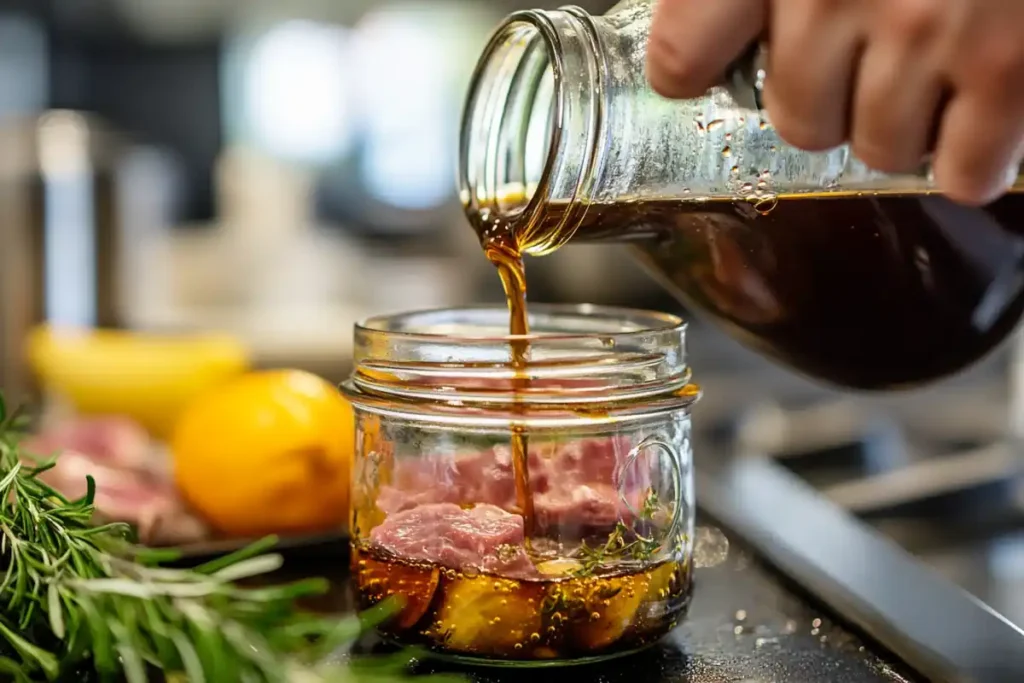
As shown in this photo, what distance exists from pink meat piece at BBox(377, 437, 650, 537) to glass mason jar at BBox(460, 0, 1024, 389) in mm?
95

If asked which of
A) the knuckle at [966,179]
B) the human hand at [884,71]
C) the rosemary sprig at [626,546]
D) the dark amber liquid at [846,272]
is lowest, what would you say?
the rosemary sprig at [626,546]

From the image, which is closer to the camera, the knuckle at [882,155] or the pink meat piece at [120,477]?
the knuckle at [882,155]

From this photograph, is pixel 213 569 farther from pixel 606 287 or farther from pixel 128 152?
pixel 606 287

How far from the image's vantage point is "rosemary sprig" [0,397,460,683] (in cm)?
34

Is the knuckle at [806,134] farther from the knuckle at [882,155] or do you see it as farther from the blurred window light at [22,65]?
the blurred window light at [22,65]

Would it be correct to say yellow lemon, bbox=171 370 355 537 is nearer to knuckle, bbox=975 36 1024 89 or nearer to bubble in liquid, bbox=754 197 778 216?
bubble in liquid, bbox=754 197 778 216

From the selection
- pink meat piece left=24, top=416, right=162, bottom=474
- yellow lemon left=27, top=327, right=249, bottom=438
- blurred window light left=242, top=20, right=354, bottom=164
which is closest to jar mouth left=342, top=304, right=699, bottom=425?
pink meat piece left=24, top=416, right=162, bottom=474

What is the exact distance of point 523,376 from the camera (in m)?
0.48

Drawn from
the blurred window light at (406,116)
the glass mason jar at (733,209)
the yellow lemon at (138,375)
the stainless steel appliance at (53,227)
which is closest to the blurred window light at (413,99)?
the blurred window light at (406,116)

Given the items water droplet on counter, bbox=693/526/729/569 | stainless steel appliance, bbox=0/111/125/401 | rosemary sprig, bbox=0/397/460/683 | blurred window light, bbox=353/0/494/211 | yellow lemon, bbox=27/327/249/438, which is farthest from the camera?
blurred window light, bbox=353/0/494/211

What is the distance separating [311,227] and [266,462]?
2701mm

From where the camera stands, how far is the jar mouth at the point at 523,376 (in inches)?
18.9

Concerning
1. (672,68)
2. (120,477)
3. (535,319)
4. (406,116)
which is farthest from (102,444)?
(406,116)

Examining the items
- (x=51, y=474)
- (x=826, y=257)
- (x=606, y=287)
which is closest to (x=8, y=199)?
(x=51, y=474)
